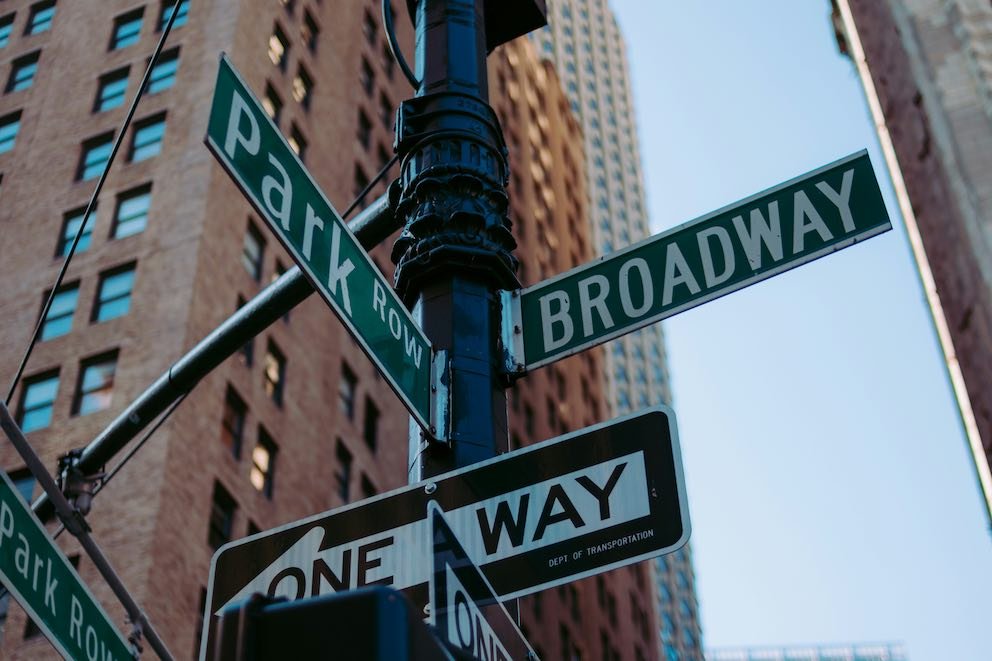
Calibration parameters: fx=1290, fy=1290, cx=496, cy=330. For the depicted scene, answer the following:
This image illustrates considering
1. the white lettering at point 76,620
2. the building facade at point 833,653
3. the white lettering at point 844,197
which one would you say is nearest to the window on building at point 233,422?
the white lettering at point 76,620

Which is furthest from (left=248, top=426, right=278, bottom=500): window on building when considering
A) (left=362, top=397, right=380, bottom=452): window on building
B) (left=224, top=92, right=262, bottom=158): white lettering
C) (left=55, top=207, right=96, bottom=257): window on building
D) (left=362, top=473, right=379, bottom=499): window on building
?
(left=224, top=92, right=262, bottom=158): white lettering

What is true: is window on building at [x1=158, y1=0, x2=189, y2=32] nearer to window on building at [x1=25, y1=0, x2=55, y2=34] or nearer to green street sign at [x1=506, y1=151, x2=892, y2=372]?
window on building at [x1=25, y1=0, x2=55, y2=34]

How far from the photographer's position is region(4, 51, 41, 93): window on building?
43.1 meters

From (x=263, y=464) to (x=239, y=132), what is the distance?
1204 inches

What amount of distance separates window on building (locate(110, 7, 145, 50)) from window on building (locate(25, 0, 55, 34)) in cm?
345

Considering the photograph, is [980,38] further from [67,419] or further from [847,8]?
[67,419]

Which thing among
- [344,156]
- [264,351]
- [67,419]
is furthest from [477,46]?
[344,156]

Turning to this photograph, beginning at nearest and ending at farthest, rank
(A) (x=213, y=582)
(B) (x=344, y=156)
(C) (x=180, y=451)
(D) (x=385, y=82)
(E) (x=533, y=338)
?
(A) (x=213, y=582)
(E) (x=533, y=338)
(C) (x=180, y=451)
(B) (x=344, y=156)
(D) (x=385, y=82)

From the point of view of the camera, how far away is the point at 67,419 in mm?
31500

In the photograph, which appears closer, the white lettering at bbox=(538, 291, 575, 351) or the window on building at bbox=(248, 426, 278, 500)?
the white lettering at bbox=(538, 291, 575, 351)

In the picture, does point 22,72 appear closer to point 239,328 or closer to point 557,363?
point 557,363

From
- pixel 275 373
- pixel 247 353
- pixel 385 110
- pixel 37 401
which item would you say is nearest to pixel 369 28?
pixel 385 110

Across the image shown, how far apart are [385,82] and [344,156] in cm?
823

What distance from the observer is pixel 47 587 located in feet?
19.3
